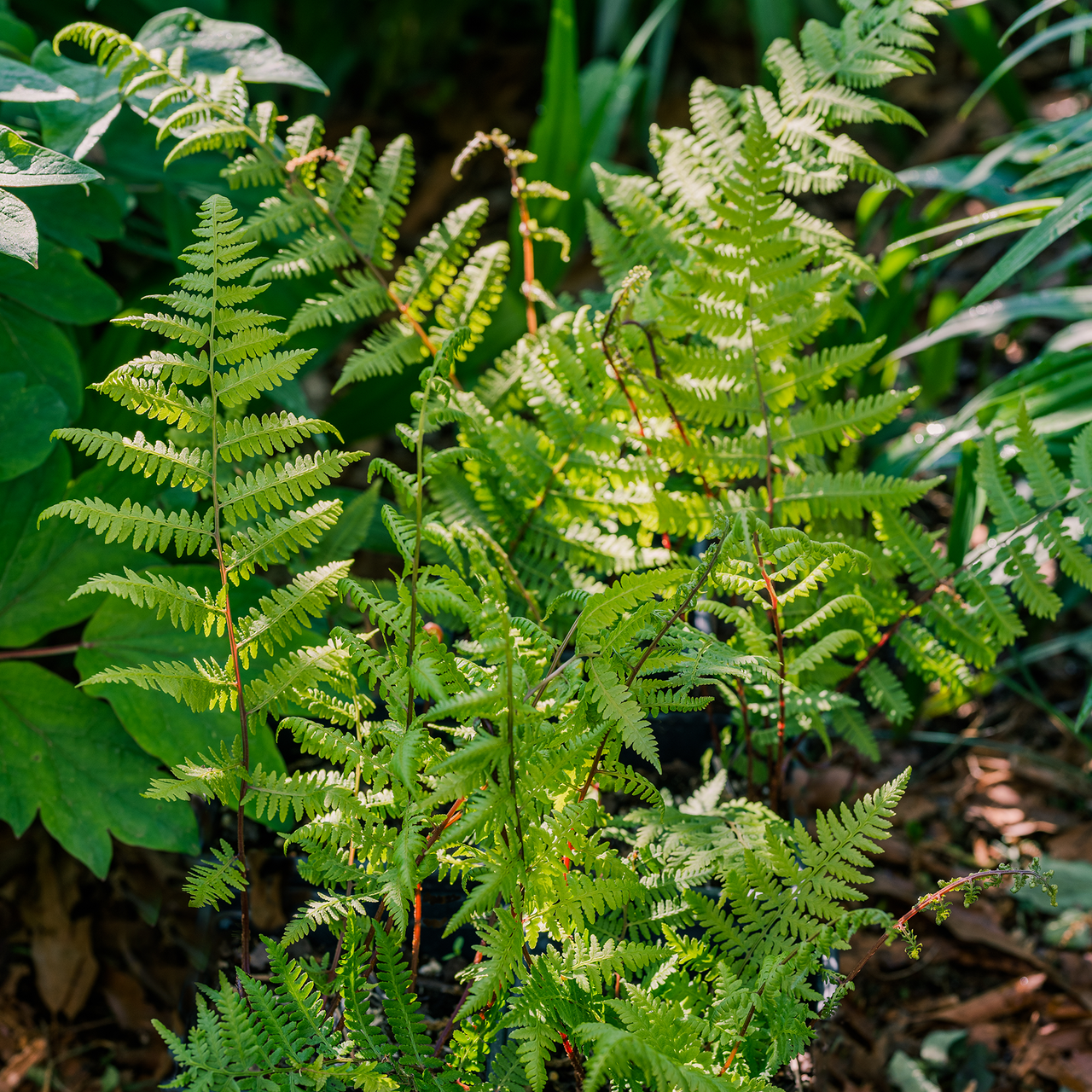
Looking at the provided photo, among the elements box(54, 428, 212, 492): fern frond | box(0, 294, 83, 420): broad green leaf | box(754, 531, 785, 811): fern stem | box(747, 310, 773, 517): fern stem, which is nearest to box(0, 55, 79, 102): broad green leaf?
box(0, 294, 83, 420): broad green leaf

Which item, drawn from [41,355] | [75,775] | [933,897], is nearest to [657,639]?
[933,897]

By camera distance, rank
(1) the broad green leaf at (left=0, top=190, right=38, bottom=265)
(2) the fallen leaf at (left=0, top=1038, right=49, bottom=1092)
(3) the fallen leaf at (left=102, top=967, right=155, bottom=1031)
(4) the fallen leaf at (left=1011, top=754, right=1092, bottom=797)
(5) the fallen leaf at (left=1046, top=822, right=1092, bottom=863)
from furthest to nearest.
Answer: (4) the fallen leaf at (left=1011, top=754, right=1092, bottom=797) → (5) the fallen leaf at (left=1046, top=822, right=1092, bottom=863) → (3) the fallen leaf at (left=102, top=967, right=155, bottom=1031) → (2) the fallen leaf at (left=0, top=1038, right=49, bottom=1092) → (1) the broad green leaf at (left=0, top=190, right=38, bottom=265)

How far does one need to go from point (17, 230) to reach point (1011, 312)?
1.60m

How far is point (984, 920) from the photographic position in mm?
1617

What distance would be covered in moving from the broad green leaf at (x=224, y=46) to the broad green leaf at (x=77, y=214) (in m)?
0.24

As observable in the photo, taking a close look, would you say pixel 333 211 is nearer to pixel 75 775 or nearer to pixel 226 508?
pixel 226 508

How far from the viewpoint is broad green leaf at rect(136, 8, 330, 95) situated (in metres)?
1.37

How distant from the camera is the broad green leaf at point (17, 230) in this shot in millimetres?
1016

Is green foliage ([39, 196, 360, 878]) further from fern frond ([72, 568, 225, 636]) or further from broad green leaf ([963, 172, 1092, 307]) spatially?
broad green leaf ([963, 172, 1092, 307])

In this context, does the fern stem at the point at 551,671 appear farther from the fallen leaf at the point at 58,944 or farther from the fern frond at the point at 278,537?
the fallen leaf at the point at 58,944

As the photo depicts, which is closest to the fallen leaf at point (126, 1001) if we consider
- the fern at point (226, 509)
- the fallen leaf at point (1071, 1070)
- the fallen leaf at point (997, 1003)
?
the fern at point (226, 509)

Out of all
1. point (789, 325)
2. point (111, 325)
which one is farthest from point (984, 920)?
point (111, 325)

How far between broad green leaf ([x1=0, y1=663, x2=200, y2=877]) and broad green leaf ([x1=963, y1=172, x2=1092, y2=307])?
1372 millimetres

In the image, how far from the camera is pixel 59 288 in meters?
1.40
